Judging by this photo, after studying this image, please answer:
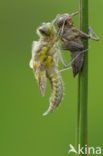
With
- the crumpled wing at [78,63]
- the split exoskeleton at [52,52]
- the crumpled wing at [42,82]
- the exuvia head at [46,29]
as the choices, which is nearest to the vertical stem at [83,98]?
the crumpled wing at [78,63]

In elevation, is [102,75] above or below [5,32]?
below

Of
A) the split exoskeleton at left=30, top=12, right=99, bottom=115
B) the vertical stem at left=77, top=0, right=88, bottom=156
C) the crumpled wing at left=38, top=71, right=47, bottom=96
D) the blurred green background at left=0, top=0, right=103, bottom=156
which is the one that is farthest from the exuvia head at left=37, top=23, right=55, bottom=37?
the blurred green background at left=0, top=0, right=103, bottom=156

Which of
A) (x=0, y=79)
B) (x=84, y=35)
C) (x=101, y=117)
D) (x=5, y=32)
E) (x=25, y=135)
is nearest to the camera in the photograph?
(x=84, y=35)

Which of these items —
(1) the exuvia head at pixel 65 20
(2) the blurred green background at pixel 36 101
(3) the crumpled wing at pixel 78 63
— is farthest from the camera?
(2) the blurred green background at pixel 36 101

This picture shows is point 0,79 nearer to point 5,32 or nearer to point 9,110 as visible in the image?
point 9,110

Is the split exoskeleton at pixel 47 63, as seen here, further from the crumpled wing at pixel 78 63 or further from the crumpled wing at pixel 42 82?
the crumpled wing at pixel 78 63

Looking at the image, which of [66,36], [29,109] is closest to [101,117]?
[29,109]

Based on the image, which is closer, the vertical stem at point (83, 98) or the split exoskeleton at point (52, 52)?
the vertical stem at point (83, 98)

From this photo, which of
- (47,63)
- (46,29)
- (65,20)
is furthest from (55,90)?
(65,20)
